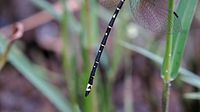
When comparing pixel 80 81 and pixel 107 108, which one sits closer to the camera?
pixel 107 108

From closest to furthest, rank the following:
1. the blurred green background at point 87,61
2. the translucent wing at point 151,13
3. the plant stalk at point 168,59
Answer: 1. the plant stalk at point 168,59
2. the translucent wing at point 151,13
3. the blurred green background at point 87,61

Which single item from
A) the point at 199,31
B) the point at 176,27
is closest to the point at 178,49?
the point at 176,27

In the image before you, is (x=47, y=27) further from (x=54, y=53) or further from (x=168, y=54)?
(x=168, y=54)

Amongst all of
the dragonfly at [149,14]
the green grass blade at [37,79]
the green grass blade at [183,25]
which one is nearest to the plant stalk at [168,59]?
the green grass blade at [183,25]

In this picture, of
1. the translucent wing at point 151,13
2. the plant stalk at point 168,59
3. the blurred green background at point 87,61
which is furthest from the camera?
the blurred green background at point 87,61

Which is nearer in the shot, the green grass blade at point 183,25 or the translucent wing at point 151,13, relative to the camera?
the green grass blade at point 183,25

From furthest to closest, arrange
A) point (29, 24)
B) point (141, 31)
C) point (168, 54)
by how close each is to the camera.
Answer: point (29, 24), point (141, 31), point (168, 54)

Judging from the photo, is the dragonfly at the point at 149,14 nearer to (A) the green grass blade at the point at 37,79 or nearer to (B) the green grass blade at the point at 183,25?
(B) the green grass blade at the point at 183,25
